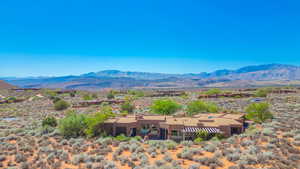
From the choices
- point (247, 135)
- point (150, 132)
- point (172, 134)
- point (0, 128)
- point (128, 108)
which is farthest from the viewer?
point (128, 108)

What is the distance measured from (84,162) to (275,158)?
1386 centimetres

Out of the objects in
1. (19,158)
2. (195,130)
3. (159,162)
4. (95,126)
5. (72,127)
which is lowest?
(19,158)

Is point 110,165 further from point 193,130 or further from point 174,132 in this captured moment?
point 193,130

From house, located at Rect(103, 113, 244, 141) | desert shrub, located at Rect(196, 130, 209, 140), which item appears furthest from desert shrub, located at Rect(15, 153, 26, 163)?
desert shrub, located at Rect(196, 130, 209, 140)

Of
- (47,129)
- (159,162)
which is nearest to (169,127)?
(159,162)

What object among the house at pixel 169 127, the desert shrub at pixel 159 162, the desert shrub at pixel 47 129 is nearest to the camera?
the desert shrub at pixel 159 162

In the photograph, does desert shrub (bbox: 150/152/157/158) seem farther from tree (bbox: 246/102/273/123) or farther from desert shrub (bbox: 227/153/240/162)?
tree (bbox: 246/102/273/123)

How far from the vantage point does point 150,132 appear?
24.8 m

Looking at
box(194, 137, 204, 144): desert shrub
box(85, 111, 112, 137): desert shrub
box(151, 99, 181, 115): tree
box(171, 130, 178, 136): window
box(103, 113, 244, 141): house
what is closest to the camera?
box(194, 137, 204, 144): desert shrub

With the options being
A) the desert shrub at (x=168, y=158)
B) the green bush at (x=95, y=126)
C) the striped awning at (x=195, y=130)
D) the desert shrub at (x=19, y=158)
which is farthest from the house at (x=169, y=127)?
the desert shrub at (x=19, y=158)

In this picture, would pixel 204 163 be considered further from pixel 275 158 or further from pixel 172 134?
pixel 172 134

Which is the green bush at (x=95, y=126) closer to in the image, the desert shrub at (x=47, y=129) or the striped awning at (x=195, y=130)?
the desert shrub at (x=47, y=129)

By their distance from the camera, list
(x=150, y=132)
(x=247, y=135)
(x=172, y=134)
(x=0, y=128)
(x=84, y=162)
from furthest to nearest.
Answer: (x=0, y=128), (x=150, y=132), (x=172, y=134), (x=247, y=135), (x=84, y=162)

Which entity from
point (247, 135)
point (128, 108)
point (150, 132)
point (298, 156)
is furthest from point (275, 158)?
point (128, 108)
